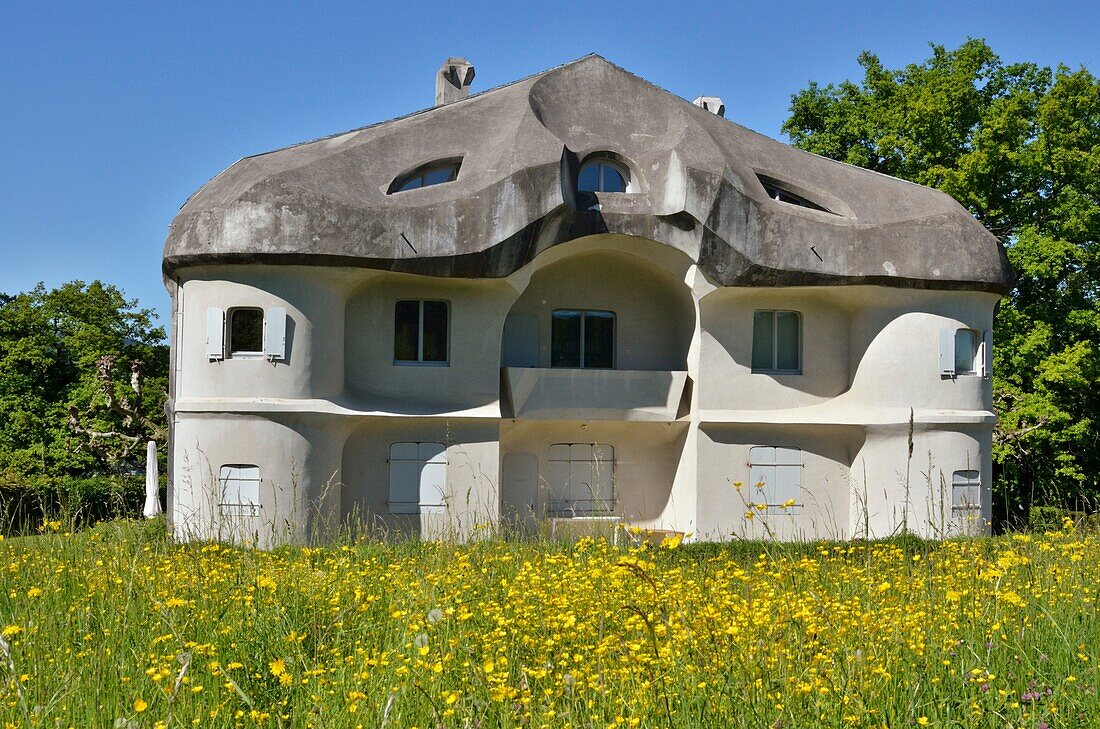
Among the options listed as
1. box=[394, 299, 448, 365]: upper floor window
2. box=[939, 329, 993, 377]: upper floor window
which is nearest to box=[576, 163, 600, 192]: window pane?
box=[394, 299, 448, 365]: upper floor window

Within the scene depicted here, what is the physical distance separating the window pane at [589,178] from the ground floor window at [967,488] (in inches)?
368

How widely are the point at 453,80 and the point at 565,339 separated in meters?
8.27

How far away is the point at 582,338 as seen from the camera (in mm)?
22953

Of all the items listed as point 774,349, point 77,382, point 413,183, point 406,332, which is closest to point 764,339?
point 774,349

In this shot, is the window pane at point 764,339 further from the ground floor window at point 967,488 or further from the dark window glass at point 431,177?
the dark window glass at point 431,177

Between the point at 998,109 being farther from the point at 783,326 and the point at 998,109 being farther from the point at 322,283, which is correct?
the point at 322,283

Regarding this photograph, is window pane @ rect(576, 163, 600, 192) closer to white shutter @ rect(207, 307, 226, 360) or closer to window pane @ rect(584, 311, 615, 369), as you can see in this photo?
window pane @ rect(584, 311, 615, 369)

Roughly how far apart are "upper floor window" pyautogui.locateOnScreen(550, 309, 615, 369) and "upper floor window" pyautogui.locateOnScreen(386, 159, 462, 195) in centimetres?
383

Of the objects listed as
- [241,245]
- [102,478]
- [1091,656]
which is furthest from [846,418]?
[102,478]

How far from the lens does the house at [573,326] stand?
18969 millimetres

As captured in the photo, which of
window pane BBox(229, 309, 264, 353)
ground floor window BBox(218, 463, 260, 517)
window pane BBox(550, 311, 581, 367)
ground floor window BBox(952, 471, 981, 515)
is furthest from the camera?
window pane BBox(550, 311, 581, 367)

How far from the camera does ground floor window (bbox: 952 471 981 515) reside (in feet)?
70.7

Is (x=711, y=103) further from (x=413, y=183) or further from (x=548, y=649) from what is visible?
(x=548, y=649)

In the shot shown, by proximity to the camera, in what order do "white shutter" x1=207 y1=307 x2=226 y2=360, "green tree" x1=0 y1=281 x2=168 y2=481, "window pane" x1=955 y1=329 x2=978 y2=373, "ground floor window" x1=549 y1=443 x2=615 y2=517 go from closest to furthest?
"white shutter" x1=207 y1=307 x2=226 y2=360
"window pane" x1=955 y1=329 x2=978 y2=373
"ground floor window" x1=549 y1=443 x2=615 y2=517
"green tree" x1=0 y1=281 x2=168 y2=481
